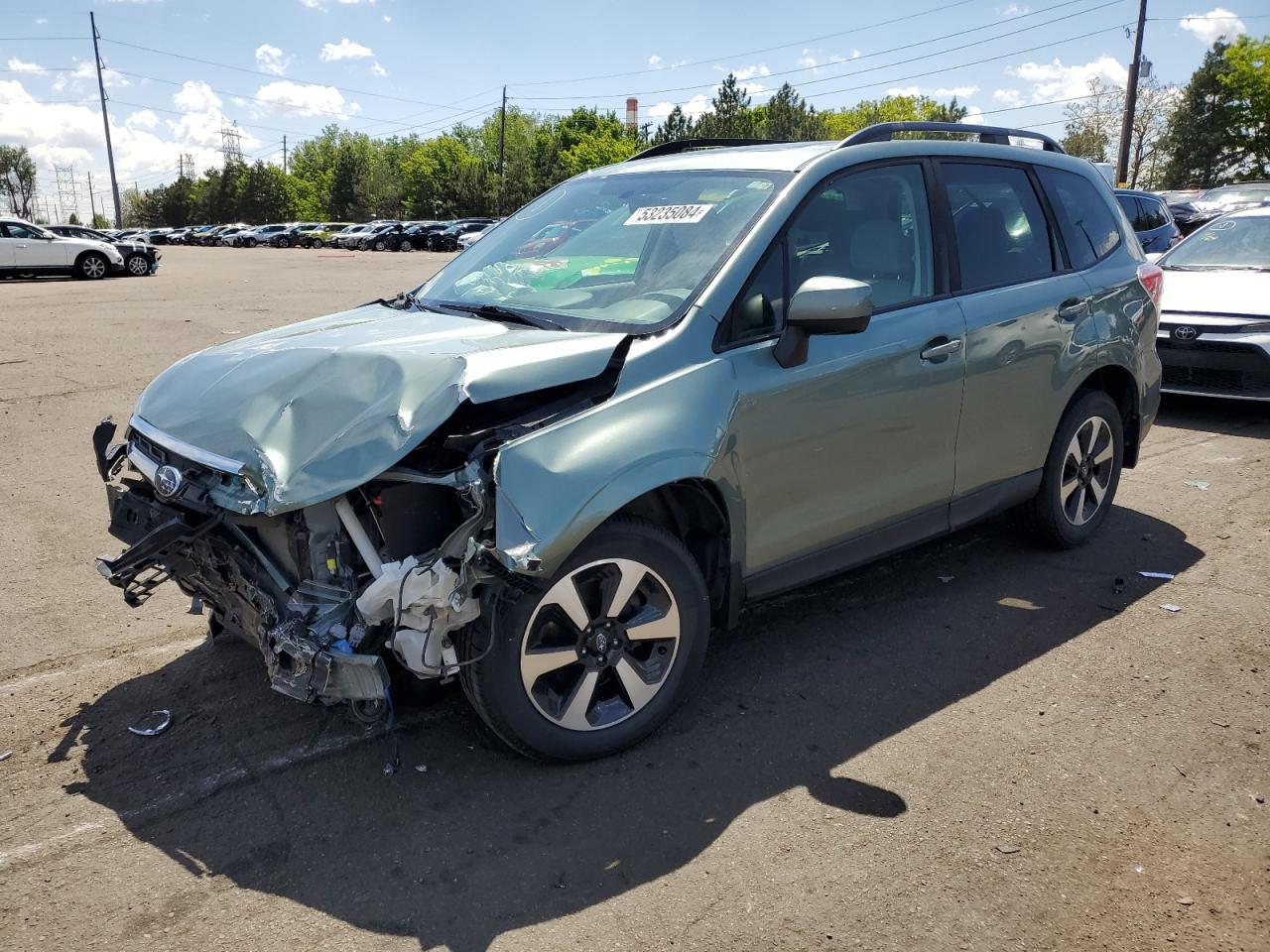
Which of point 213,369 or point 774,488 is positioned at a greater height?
point 213,369

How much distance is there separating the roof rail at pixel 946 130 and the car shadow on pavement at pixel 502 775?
6.90ft

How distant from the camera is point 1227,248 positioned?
927 centimetres

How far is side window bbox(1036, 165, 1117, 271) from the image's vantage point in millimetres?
4891

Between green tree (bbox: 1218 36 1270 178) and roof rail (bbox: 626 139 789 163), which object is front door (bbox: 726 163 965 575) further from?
green tree (bbox: 1218 36 1270 178)

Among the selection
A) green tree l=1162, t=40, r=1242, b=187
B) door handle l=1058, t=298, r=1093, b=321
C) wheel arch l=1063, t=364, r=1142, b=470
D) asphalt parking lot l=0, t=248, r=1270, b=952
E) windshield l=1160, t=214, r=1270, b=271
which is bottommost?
asphalt parking lot l=0, t=248, r=1270, b=952

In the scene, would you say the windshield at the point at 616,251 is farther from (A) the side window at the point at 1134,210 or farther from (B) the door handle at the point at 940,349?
(A) the side window at the point at 1134,210

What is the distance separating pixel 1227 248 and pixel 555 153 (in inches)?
3061

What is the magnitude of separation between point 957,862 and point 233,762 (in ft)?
7.67

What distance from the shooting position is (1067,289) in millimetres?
4703

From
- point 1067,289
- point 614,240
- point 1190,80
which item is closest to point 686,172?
point 614,240

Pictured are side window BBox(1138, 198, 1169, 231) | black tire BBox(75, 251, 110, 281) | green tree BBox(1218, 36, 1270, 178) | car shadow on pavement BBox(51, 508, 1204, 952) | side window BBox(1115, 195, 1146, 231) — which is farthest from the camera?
green tree BBox(1218, 36, 1270, 178)

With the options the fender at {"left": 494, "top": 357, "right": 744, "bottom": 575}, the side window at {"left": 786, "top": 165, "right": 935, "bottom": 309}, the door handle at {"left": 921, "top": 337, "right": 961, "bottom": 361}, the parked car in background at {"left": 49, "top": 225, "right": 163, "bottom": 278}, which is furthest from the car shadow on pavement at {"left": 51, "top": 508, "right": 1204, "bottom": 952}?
the parked car in background at {"left": 49, "top": 225, "right": 163, "bottom": 278}

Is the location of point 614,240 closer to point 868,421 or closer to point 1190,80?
point 868,421

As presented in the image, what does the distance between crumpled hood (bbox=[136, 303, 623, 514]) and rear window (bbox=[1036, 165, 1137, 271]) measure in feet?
9.37
